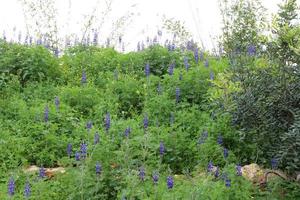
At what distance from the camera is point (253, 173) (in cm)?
495

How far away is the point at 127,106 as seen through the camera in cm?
661

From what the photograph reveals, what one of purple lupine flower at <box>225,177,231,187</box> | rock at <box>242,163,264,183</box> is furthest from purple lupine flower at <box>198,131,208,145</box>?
purple lupine flower at <box>225,177,231,187</box>

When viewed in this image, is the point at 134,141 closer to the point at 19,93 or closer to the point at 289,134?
the point at 289,134

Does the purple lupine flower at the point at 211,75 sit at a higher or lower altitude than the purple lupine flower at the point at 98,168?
higher

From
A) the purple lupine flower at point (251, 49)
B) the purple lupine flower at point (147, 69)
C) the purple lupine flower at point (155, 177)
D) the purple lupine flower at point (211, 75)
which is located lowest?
the purple lupine flower at point (155, 177)

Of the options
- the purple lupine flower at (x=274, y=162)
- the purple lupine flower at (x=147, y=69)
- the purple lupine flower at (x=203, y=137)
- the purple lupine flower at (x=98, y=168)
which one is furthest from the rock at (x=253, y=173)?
the purple lupine flower at (x=147, y=69)

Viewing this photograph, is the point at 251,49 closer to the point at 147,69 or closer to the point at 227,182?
the point at 147,69

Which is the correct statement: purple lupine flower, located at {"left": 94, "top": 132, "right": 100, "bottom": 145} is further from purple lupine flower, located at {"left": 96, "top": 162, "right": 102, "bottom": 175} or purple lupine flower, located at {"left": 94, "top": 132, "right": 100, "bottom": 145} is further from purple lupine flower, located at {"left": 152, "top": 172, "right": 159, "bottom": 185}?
purple lupine flower, located at {"left": 152, "top": 172, "right": 159, "bottom": 185}

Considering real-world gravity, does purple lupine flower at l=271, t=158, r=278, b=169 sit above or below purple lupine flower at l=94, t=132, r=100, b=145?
below

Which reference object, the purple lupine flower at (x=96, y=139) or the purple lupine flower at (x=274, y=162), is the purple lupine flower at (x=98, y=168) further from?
the purple lupine flower at (x=274, y=162)

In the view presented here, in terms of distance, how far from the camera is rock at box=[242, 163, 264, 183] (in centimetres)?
492

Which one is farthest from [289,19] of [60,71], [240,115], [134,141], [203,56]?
[60,71]

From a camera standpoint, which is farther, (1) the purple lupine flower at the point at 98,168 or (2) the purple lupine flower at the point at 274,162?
(2) the purple lupine flower at the point at 274,162

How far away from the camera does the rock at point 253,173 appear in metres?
4.92
